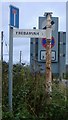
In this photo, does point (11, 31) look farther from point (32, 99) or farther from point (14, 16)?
point (32, 99)

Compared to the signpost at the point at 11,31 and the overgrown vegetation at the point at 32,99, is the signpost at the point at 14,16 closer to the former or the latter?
the signpost at the point at 11,31

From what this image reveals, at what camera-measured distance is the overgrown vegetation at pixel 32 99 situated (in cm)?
851

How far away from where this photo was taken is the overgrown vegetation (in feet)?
27.9

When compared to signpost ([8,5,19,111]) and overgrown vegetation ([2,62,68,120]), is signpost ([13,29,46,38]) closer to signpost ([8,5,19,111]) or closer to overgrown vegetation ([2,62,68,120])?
signpost ([8,5,19,111])

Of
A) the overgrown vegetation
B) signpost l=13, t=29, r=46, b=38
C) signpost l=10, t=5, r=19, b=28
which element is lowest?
the overgrown vegetation

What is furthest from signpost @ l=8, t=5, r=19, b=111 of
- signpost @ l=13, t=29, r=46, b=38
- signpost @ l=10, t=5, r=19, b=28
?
signpost @ l=13, t=29, r=46, b=38

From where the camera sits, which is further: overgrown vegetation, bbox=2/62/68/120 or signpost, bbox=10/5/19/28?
signpost, bbox=10/5/19/28

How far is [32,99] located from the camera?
9.55 meters

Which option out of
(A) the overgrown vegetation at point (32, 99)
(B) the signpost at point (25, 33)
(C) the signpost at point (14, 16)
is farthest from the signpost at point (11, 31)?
(A) the overgrown vegetation at point (32, 99)

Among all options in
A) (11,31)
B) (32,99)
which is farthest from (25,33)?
(32,99)

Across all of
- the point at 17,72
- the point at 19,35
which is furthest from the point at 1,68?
the point at 19,35

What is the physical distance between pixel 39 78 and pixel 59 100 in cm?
101

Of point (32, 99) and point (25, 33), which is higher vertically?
point (25, 33)

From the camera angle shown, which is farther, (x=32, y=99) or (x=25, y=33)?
(x=32, y=99)
